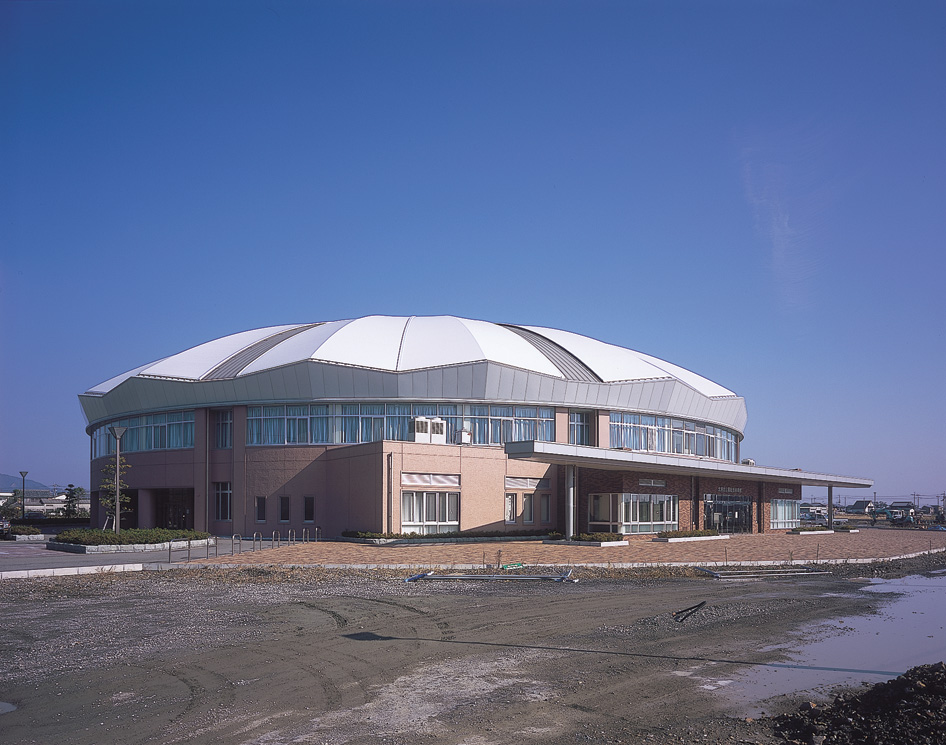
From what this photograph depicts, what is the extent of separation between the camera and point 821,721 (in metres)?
8.84

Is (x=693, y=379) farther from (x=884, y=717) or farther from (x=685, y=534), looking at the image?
(x=884, y=717)

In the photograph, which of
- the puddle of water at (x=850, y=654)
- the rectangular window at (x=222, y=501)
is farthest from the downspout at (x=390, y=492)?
the puddle of water at (x=850, y=654)

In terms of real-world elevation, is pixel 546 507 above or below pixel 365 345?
below

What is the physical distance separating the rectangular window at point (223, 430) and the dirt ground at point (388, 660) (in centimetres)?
2704

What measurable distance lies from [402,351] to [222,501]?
43.8ft

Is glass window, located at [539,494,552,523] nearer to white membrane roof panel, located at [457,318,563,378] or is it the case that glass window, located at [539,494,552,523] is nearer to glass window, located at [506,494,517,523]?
glass window, located at [506,494,517,523]

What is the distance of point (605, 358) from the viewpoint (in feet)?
180

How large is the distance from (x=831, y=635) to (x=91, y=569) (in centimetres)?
2100

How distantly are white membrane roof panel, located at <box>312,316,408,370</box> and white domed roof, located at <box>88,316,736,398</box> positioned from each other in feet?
0.18

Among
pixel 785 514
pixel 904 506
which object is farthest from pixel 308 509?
pixel 904 506

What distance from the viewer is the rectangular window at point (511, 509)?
149ft

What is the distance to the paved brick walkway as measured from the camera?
92.7ft

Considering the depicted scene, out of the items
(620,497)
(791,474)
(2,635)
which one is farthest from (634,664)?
(791,474)

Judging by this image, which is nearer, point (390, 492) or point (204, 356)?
point (390, 492)
